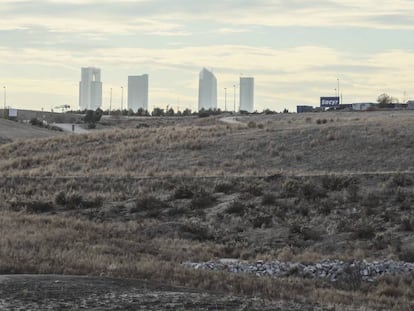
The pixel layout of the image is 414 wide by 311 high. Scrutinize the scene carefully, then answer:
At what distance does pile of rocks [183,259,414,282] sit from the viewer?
17.9 meters

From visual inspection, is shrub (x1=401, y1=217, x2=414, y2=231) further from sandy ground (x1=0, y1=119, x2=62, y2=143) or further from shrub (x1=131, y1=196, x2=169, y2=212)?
sandy ground (x1=0, y1=119, x2=62, y2=143)

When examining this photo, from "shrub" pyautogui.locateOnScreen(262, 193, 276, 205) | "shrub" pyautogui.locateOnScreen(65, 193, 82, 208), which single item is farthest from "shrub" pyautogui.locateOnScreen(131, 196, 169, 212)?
"shrub" pyautogui.locateOnScreen(262, 193, 276, 205)

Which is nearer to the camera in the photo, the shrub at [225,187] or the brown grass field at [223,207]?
the brown grass field at [223,207]

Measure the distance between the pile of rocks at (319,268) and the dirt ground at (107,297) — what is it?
19.1ft

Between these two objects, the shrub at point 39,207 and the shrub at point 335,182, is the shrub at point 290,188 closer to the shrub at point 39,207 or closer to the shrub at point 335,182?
the shrub at point 335,182

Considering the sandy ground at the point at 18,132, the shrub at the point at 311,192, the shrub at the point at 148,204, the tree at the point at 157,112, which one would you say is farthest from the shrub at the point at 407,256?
the tree at the point at 157,112

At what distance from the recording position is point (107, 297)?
10469 millimetres

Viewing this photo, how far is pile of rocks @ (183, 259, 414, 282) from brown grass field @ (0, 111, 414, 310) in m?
0.52

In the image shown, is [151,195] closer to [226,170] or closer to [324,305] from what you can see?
[226,170]

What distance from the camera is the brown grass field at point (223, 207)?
1483 centimetres

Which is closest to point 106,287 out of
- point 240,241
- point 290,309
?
point 290,309

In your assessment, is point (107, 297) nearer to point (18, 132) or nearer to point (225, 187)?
point (225, 187)

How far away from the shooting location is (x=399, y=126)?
52312 mm

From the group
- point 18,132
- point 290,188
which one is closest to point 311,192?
point 290,188
